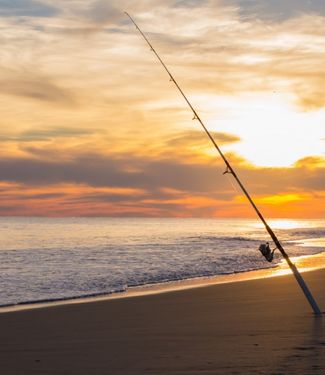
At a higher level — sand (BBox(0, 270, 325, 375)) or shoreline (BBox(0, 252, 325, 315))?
sand (BBox(0, 270, 325, 375))

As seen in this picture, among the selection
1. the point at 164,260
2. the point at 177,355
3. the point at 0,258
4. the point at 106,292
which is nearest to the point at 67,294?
the point at 106,292

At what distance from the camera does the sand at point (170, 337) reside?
5711 millimetres

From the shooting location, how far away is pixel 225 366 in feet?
18.4

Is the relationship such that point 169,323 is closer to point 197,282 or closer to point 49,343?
point 49,343

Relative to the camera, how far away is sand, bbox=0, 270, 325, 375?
5711mm

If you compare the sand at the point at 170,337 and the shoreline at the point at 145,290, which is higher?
the sand at the point at 170,337

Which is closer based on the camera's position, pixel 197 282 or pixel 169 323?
pixel 169 323

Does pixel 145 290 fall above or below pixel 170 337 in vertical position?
below

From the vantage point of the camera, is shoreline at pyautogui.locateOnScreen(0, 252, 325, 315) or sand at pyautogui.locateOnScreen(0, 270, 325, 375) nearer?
sand at pyautogui.locateOnScreen(0, 270, 325, 375)

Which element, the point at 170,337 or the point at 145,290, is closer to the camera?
the point at 170,337

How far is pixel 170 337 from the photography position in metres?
7.29

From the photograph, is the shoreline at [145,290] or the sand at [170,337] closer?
the sand at [170,337]

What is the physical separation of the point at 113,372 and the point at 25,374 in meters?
0.83

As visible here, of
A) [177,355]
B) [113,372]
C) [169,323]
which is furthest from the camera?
[169,323]
